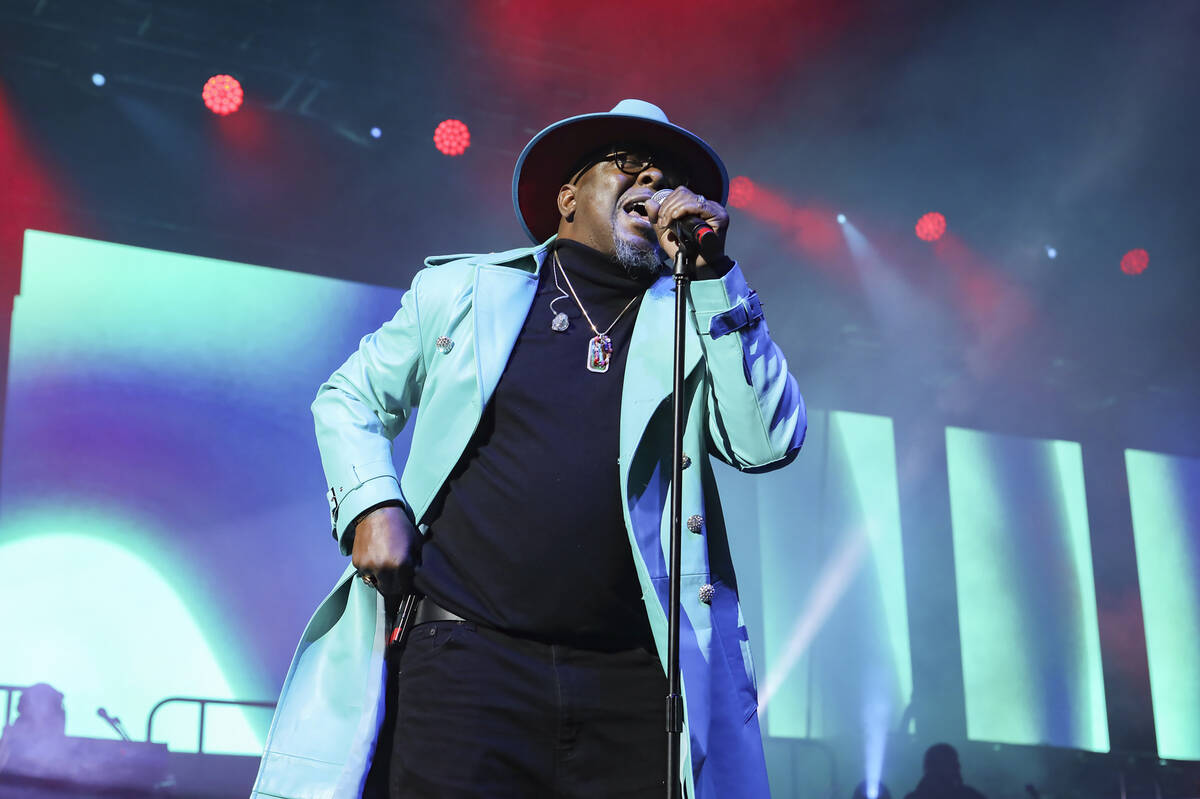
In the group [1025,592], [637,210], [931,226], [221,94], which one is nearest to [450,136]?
[221,94]

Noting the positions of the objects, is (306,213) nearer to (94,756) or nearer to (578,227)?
(94,756)

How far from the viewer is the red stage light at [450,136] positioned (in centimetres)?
564

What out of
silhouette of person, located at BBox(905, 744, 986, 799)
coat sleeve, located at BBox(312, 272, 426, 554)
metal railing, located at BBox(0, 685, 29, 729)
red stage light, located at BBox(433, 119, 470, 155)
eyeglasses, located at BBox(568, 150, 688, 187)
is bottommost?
silhouette of person, located at BBox(905, 744, 986, 799)

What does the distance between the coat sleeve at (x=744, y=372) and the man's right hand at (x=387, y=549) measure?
1.82 ft

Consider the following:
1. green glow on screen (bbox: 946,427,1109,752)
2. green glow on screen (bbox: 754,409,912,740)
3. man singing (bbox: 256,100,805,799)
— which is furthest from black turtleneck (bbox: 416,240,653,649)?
green glow on screen (bbox: 946,427,1109,752)

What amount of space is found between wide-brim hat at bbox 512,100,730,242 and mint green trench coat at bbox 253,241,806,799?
42 cm

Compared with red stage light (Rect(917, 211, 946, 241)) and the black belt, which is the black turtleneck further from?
red stage light (Rect(917, 211, 946, 241))

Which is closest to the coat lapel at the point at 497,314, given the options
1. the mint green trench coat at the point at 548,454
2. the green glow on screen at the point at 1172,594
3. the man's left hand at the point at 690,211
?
the mint green trench coat at the point at 548,454

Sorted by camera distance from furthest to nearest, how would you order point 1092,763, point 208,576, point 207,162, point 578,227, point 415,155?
point 1092,763 < point 415,155 < point 207,162 < point 208,576 < point 578,227

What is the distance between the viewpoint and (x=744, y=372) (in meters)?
1.74

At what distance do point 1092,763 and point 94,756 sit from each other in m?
5.47

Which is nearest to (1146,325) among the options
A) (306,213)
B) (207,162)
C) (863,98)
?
(863,98)

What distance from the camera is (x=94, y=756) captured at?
4.45m

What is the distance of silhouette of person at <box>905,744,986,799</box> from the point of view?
214 inches
